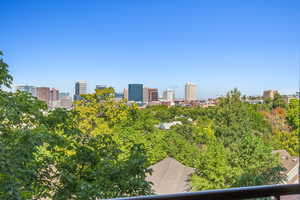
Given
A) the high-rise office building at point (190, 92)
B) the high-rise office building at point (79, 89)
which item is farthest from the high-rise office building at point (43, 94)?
the high-rise office building at point (190, 92)

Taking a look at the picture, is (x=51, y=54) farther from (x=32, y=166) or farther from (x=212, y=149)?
(x=212, y=149)

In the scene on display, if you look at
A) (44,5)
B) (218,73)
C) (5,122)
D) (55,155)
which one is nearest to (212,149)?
(218,73)

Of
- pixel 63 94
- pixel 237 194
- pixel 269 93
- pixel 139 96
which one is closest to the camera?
pixel 237 194

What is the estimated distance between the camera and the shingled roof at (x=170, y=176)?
8.10ft

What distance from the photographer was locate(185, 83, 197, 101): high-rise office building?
2.66 meters

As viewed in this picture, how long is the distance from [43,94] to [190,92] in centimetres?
138

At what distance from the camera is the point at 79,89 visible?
2.38 meters

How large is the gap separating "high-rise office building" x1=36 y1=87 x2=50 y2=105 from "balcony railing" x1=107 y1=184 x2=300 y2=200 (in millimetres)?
1680

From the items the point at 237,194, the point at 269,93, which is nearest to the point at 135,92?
the point at 269,93

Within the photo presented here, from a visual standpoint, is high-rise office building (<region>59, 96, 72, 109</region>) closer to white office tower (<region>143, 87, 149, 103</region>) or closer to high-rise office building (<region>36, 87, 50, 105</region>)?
high-rise office building (<region>36, 87, 50, 105</region>)

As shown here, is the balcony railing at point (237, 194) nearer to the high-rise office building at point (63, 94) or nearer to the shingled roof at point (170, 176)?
the shingled roof at point (170, 176)

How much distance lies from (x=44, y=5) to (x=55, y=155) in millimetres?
1277

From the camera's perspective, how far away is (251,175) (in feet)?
9.02

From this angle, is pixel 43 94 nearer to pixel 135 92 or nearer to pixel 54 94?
pixel 54 94
